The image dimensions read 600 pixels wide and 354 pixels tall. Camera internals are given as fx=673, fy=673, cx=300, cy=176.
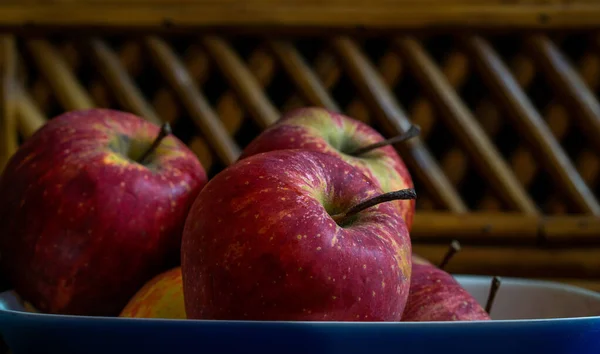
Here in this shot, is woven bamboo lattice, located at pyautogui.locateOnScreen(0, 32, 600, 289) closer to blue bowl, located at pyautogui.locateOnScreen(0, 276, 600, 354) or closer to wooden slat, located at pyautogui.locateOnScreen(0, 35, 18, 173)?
wooden slat, located at pyautogui.locateOnScreen(0, 35, 18, 173)

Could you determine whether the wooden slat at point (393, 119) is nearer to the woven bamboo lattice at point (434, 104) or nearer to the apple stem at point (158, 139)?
the woven bamboo lattice at point (434, 104)

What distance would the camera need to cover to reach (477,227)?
80cm

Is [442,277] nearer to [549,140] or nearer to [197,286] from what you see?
[197,286]

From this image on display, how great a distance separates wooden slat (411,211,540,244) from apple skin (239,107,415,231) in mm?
399

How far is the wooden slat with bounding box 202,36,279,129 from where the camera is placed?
833mm

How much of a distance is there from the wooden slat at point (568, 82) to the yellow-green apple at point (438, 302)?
53 cm

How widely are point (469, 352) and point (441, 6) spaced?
0.63 metres

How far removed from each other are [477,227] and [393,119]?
0.54 feet

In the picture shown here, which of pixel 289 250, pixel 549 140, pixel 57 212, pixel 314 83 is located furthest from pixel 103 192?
pixel 549 140

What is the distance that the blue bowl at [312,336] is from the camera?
0.24 m

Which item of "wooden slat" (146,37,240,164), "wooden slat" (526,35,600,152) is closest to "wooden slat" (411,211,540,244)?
"wooden slat" (526,35,600,152)

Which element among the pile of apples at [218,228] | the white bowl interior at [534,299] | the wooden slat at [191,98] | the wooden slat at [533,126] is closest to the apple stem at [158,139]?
the pile of apples at [218,228]

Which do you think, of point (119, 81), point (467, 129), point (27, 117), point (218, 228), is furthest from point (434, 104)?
point (218, 228)

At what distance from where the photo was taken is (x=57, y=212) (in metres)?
0.36
